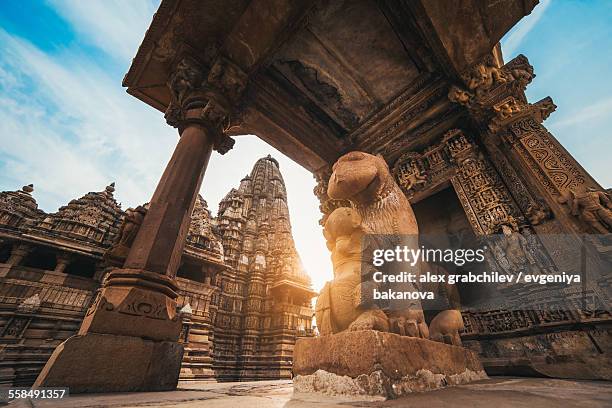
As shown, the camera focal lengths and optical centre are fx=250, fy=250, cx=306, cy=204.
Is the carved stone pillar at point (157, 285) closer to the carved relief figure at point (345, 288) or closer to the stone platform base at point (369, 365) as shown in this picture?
the stone platform base at point (369, 365)

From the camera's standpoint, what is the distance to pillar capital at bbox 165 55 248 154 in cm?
367

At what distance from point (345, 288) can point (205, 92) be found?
11.4ft

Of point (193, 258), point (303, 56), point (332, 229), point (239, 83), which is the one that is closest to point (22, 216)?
point (193, 258)

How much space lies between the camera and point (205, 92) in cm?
375

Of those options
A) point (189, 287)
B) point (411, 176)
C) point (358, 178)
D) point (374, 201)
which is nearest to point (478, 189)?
point (411, 176)

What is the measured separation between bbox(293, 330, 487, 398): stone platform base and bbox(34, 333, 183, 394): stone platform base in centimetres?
133

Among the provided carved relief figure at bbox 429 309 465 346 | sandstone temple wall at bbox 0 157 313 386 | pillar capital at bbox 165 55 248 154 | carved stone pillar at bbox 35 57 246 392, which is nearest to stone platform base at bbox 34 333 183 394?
carved stone pillar at bbox 35 57 246 392

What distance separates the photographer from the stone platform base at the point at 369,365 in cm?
126

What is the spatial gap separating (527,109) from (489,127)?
0.46m

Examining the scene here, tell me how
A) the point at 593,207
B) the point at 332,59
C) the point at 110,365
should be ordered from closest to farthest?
1. the point at 110,365
2. the point at 593,207
3. the point at 332,59

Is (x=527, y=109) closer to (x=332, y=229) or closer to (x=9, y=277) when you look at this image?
(x=332, y=229)

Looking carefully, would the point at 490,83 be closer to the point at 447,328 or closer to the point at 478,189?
the point at 478,189

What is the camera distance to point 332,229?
2.10 metres

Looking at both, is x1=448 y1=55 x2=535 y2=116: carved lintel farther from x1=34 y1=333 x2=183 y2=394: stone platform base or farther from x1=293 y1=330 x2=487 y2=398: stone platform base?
x1=34 y1=333 x2=183 y2=394: stone platform base
